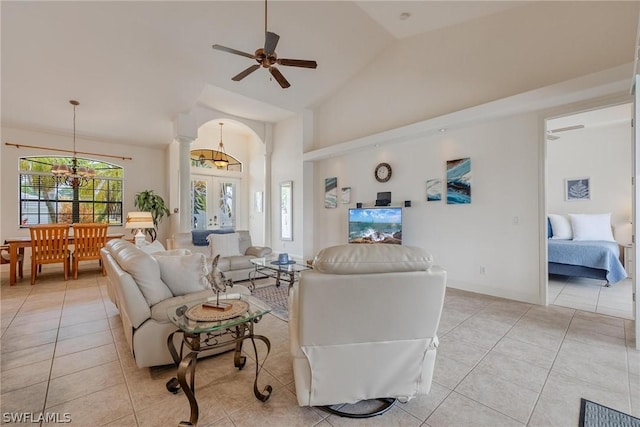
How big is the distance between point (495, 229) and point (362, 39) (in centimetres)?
403

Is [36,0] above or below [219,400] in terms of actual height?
above

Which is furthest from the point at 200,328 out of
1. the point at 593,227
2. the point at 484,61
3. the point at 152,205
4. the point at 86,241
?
the point at 152,205

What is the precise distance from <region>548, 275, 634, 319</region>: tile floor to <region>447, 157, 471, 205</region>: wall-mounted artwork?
72.0 inches

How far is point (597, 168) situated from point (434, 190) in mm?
3656

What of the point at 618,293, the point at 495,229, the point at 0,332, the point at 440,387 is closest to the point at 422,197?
the point at 495,229

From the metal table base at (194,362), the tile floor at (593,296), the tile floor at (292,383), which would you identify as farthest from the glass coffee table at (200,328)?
the tile floor at (593,296)

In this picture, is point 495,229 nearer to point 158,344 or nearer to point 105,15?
point 158,344

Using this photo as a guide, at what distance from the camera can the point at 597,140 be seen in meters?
5.28

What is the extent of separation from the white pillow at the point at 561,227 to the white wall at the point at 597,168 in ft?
2.32

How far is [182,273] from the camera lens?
2.34 metres

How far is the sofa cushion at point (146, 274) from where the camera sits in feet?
6.81

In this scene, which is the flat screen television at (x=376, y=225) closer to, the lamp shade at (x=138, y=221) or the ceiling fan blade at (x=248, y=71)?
the ceiling fan blade at (x=248, y=71)

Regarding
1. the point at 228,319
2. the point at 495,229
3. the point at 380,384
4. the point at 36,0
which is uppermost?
the point at 36,0

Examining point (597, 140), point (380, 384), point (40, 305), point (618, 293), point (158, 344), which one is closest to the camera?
Answer: point (380, 384)
